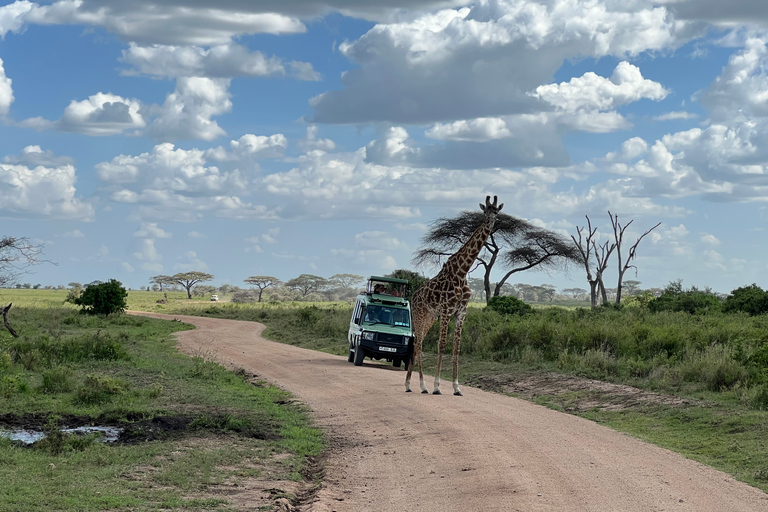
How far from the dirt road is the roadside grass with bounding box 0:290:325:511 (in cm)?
96

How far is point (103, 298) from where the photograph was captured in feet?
156

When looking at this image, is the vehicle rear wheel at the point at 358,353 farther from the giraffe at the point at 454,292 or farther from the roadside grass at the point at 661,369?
the giraffe at the point at 454,292

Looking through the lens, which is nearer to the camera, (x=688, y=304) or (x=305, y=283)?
(x=688, y=304)

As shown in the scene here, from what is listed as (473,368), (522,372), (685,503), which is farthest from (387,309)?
(685,503)

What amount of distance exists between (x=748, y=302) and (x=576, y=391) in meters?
21.6

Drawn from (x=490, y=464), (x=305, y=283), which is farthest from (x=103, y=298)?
(x=305, y=283)

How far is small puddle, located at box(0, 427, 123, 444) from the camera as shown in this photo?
486 inches

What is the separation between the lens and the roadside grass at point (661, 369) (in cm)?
1326

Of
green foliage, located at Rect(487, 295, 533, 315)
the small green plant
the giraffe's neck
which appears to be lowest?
the small green plant

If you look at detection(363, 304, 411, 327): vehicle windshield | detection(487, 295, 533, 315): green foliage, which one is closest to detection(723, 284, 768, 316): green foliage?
detection(487, 295, 533, 315): green foliage

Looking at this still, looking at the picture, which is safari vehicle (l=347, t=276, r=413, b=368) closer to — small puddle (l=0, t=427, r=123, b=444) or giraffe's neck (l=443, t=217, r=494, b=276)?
giraffe's neck (l=443, t=217, r=494, b=276)

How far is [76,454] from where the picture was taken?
35.9 feet

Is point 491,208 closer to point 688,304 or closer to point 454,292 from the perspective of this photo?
point 454,292

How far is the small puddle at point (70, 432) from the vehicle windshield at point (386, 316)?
12280 mm
